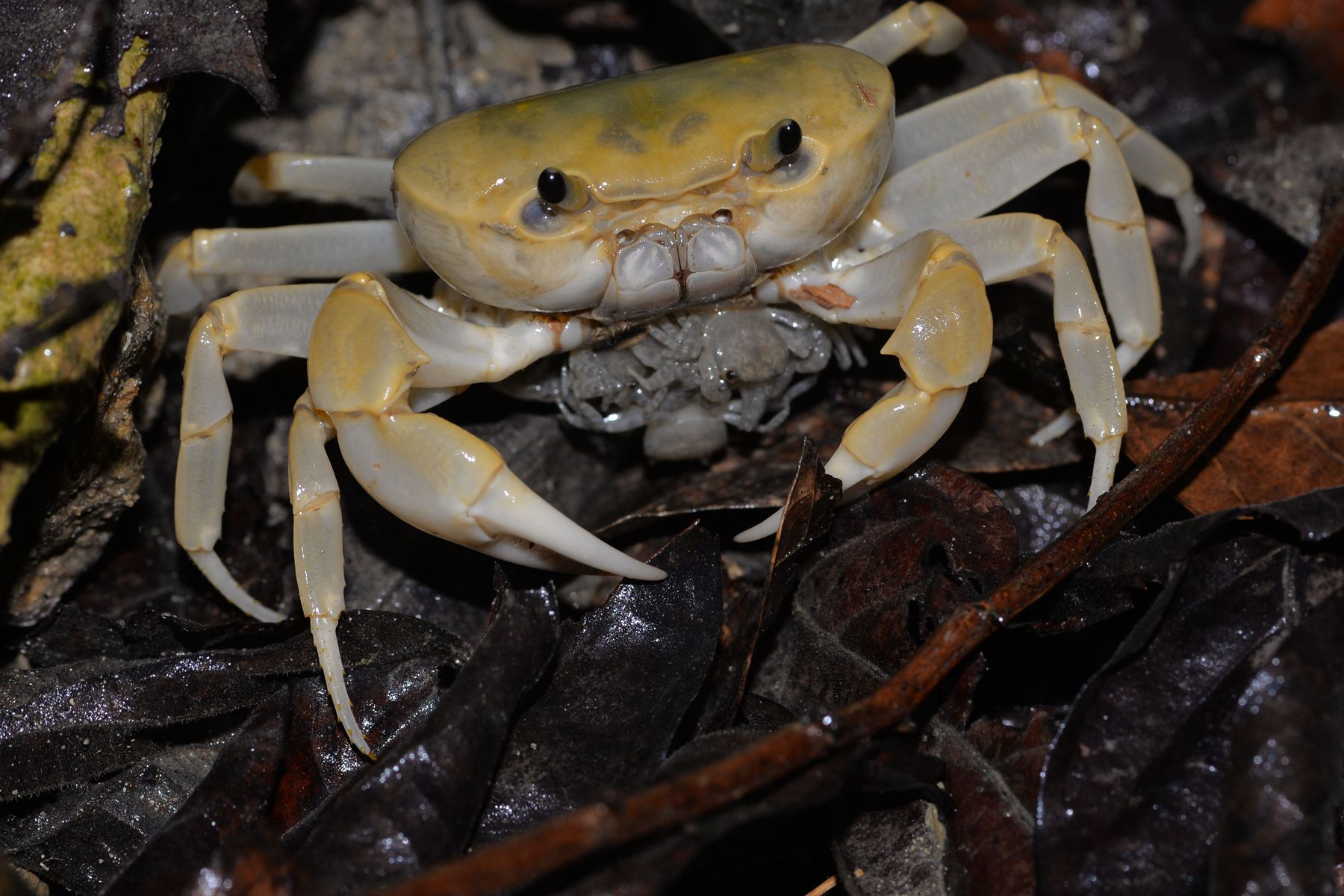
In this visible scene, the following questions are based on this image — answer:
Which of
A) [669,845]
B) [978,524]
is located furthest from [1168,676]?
[669,845]

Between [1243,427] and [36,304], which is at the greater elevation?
[36,304]

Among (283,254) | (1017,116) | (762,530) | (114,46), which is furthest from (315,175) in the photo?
(1017,116)

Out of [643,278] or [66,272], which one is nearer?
[66,272]

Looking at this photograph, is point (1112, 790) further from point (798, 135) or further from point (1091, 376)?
point (798, 135)

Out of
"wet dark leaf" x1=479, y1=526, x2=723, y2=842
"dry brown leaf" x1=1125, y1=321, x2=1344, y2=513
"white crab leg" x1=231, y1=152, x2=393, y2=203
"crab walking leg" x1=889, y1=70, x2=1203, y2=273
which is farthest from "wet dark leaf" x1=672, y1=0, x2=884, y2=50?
"wet dark leaf" x1=479, y1=526, x2=723, y2=842

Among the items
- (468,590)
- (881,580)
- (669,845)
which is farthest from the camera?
(468,590)

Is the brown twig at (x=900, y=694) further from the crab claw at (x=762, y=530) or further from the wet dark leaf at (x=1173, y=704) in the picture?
the crab claw at (x=762, y=530)

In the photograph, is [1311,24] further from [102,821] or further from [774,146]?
[102,821]

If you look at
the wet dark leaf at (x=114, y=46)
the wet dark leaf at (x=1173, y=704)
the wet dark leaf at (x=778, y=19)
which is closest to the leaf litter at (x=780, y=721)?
the wet dark leaf at (x=1173, y=704)
